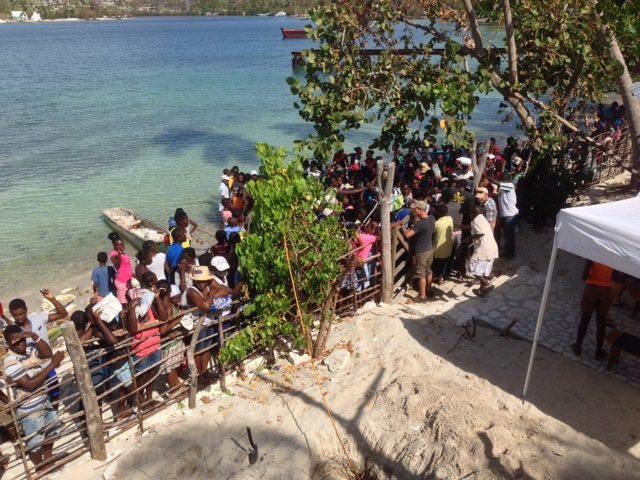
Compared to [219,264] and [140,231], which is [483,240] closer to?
[219,264]

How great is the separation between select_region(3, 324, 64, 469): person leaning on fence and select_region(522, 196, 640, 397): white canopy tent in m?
4.99

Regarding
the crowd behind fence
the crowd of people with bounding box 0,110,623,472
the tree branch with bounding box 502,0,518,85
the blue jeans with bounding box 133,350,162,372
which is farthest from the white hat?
the tree branch with bounding box 502,0,518,85

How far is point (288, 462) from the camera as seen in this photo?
17.3 feet

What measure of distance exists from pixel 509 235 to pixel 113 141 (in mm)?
19996

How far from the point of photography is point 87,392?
5.25 meters

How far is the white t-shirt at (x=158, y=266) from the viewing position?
754 centimetres

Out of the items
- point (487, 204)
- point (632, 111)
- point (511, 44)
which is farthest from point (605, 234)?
point (632, 111)

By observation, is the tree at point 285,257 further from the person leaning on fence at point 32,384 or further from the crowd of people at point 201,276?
the person leaning on fence at point 32,384

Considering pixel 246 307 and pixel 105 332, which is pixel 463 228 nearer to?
pixel 246 307

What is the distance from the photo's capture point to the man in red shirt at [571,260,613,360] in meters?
5.76

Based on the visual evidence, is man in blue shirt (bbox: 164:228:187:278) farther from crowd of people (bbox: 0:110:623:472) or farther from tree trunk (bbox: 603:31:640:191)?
tree trunk (bbox: 603:31:640:191)

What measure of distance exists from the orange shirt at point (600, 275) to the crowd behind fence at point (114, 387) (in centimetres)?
272

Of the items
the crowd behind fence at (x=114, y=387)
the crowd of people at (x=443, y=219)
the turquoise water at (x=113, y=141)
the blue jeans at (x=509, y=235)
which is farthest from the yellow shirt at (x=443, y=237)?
the turquoise water at (x=113, y=141)

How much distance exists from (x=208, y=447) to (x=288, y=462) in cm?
95
